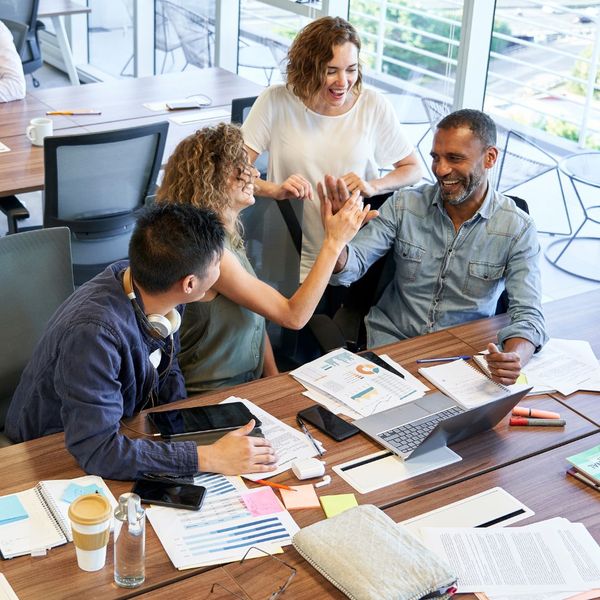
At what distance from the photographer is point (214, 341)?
2.60 metres

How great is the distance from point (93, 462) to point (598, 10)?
3.05 metres

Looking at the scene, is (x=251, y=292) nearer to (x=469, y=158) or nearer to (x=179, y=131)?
(x=469, y=158)

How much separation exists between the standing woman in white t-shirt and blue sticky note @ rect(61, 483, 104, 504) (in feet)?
4.44

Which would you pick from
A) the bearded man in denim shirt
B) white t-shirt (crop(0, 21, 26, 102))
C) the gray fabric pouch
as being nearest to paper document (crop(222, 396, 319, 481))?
the gray fabric pouch

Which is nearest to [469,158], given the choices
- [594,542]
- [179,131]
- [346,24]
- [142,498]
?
[346,24]

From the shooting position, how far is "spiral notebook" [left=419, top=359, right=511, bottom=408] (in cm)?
240

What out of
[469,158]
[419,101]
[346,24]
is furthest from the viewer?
[419,101]

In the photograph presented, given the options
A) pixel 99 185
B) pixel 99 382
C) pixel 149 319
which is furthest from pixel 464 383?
pixel 99 185

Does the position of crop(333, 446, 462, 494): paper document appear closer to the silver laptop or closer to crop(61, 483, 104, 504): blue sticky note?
the silver laptop

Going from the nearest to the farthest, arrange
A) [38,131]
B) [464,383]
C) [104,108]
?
[464,383]
[38,131]
[104,108]

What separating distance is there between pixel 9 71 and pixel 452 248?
8.65 feet

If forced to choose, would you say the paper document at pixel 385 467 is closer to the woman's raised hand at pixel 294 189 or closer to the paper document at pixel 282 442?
the paper document at pixel 282 442

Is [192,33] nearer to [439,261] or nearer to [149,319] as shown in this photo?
[439,261]

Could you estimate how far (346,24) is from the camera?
3088mm
